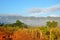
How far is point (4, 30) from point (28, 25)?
2479 mm

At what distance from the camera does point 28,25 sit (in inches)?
710

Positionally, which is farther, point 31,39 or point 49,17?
point 49,17

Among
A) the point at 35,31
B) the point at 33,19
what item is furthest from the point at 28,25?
the point at 35,31

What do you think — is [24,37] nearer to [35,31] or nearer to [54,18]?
[35,31]

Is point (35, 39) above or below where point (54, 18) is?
below

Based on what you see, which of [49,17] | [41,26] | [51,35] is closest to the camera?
[51,35]

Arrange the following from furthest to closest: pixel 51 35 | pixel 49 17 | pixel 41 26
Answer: pixel 49 17 < pixel 41 26 < pixel 51 35

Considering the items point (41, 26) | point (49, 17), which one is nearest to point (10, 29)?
point (41, 26)

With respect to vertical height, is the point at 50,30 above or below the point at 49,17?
below

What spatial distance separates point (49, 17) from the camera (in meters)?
18.3

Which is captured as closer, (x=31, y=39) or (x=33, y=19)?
(x=31, y=39)

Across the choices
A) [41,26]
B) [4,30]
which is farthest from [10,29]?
[41,26]

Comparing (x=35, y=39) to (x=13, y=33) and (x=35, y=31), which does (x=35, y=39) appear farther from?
(x=13, y=33)

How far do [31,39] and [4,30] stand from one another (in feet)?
9.32
